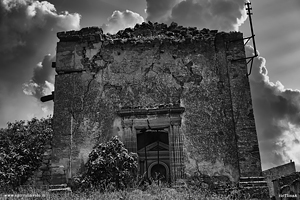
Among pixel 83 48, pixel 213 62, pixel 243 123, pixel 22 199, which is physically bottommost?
pixel 22 199

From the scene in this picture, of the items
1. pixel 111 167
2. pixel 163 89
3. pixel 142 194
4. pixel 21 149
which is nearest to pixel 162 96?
pixel 163 89

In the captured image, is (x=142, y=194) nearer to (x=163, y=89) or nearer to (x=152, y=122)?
(x=152, y=122)

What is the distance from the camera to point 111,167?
9.42 meters

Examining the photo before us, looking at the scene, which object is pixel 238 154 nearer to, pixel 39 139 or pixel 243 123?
pixel 243 123

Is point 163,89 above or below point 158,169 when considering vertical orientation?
above

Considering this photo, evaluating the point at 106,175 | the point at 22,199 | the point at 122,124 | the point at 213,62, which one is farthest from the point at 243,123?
the point at 22,199

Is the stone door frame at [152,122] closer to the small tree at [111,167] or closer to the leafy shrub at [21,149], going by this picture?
the small tree at [111,167]

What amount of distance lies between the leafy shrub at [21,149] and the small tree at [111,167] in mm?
4505

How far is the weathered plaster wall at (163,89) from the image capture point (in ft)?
32.5

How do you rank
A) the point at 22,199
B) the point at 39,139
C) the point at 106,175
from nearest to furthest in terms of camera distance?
the point at 22,199, the point at 106,175, the point at 39,139

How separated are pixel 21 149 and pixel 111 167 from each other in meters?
7.81

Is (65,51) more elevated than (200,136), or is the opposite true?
(65,51)

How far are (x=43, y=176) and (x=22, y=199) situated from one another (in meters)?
4.25

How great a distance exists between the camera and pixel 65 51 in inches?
433
